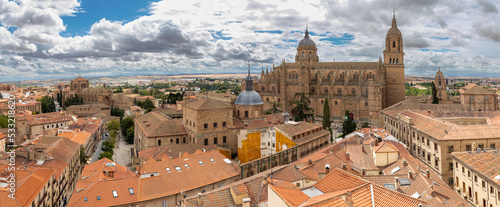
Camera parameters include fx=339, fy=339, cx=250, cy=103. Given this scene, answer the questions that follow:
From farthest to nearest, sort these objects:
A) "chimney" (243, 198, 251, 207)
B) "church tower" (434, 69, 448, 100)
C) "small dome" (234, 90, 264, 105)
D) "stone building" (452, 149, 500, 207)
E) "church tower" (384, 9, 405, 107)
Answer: "church tower" (384, 9, 405, 107) < "church tower" (434, 69, 448, 100) < "small dome" (234, 90, 264, 105) < "stone building" (452, 149, 500, 207) < "chimney" (243, 198, 251, 207)

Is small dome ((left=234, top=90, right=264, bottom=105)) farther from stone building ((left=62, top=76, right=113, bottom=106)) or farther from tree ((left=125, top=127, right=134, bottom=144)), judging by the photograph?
stone building ((left=62, top=76, right=113, bottom=106))

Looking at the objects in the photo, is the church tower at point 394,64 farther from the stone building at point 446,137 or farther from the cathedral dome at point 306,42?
the stone building at point 446,137

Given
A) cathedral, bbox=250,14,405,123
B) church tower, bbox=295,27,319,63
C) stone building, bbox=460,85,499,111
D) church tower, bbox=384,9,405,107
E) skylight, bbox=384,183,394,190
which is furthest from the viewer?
church tower, bbox=295,27,319,63

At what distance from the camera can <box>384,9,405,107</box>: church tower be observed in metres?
74.5

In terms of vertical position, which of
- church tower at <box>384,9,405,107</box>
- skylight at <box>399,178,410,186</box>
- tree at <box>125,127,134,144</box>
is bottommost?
tree at <box>125,127,134,144</box>

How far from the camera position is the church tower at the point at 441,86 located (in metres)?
72.4

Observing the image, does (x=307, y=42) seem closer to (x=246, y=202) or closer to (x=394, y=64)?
(x=394, y=64)

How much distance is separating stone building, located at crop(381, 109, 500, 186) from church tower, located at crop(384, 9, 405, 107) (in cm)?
3113

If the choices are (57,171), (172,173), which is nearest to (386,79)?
(172,173)

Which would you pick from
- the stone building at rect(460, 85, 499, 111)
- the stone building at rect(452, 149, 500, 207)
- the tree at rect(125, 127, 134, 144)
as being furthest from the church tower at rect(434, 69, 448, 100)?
the tree at rect(125, 127, 134, 144)

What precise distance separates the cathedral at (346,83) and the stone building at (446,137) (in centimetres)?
2725

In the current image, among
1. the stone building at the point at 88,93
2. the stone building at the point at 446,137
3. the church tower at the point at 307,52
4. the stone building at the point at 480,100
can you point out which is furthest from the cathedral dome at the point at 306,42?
the stone building at the point at 88,93

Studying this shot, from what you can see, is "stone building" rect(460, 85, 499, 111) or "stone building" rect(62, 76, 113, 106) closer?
"stone building" rect(460, 85, 499, 111)

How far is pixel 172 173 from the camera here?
28.9 m
